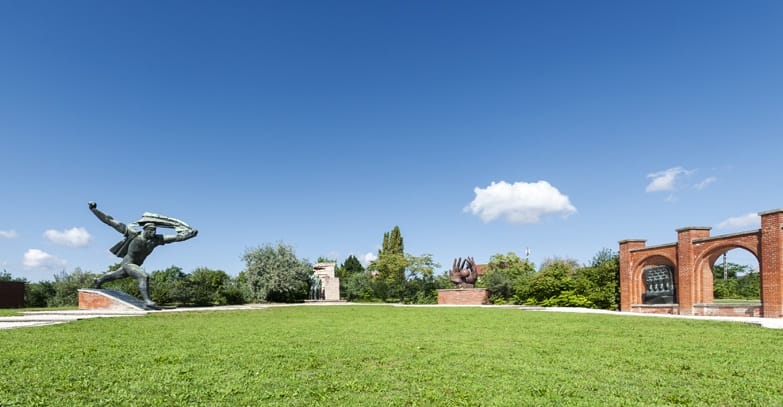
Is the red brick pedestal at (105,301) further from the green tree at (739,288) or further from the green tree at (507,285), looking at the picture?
the green tree at (739,288)

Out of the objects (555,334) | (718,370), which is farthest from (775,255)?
(718,370)

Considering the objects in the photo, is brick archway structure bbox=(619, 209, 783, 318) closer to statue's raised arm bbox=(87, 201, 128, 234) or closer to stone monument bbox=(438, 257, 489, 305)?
stone monument bbox=(438, 257, 489, 305)

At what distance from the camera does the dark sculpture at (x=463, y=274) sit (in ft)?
116

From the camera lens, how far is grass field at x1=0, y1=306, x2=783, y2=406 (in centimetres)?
448

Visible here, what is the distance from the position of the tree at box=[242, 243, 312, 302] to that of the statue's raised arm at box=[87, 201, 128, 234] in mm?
15692

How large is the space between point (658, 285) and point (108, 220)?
25.9 m

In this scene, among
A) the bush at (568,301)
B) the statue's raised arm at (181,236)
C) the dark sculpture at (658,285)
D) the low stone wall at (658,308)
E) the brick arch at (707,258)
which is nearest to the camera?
the brick arch at (707,258)

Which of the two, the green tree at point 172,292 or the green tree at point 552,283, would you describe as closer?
the green tree at point 552,283

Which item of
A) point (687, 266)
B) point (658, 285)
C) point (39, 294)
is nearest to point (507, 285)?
point (658, 285)

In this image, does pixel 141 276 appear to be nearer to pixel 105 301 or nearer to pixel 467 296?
pixel 105 301

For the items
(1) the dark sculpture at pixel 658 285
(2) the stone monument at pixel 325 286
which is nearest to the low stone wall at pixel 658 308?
(1) the dark sculpture at pixel 658 285

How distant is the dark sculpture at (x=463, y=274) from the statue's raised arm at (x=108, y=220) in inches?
885

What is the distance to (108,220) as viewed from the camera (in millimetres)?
22734

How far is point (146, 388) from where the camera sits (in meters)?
4.82
